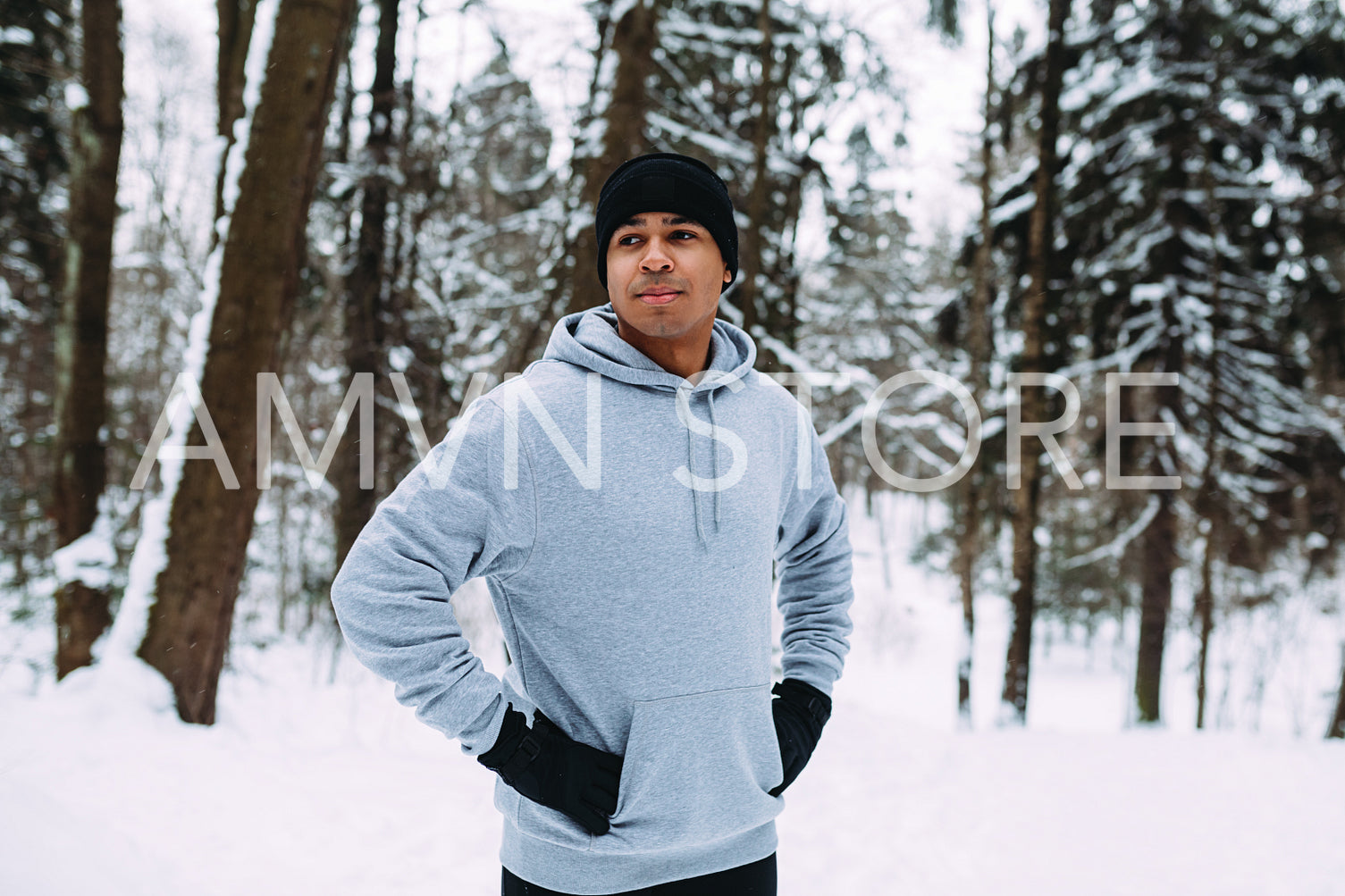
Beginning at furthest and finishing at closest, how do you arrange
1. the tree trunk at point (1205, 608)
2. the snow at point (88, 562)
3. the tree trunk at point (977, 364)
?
the tree trunk at point (1205, 608) → the tree trunk at point (977, 364) → the snow at point (88, 562)

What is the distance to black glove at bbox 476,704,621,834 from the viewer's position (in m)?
1.36

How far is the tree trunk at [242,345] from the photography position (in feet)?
12.8

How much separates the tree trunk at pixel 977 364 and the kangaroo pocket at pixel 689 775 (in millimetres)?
7175

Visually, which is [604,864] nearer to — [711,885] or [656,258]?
[711,885]

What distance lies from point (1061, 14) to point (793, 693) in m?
8.97

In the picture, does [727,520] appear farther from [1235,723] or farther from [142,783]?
[1235,723]

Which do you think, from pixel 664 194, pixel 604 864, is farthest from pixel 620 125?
pixel 604 864

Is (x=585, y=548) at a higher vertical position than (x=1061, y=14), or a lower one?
lower

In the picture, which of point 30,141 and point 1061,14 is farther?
point 1061,14

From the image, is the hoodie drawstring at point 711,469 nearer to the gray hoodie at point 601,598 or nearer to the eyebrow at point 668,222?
the gray hoodie at point 601,598

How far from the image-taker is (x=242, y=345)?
3979 millimetres

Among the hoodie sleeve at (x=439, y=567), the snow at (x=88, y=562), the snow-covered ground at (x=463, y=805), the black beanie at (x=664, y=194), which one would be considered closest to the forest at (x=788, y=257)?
the snow at (x=88, y=562)

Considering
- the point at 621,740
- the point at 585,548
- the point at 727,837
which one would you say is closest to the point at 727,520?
the point at 585,548

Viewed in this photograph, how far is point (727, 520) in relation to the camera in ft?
5.08
